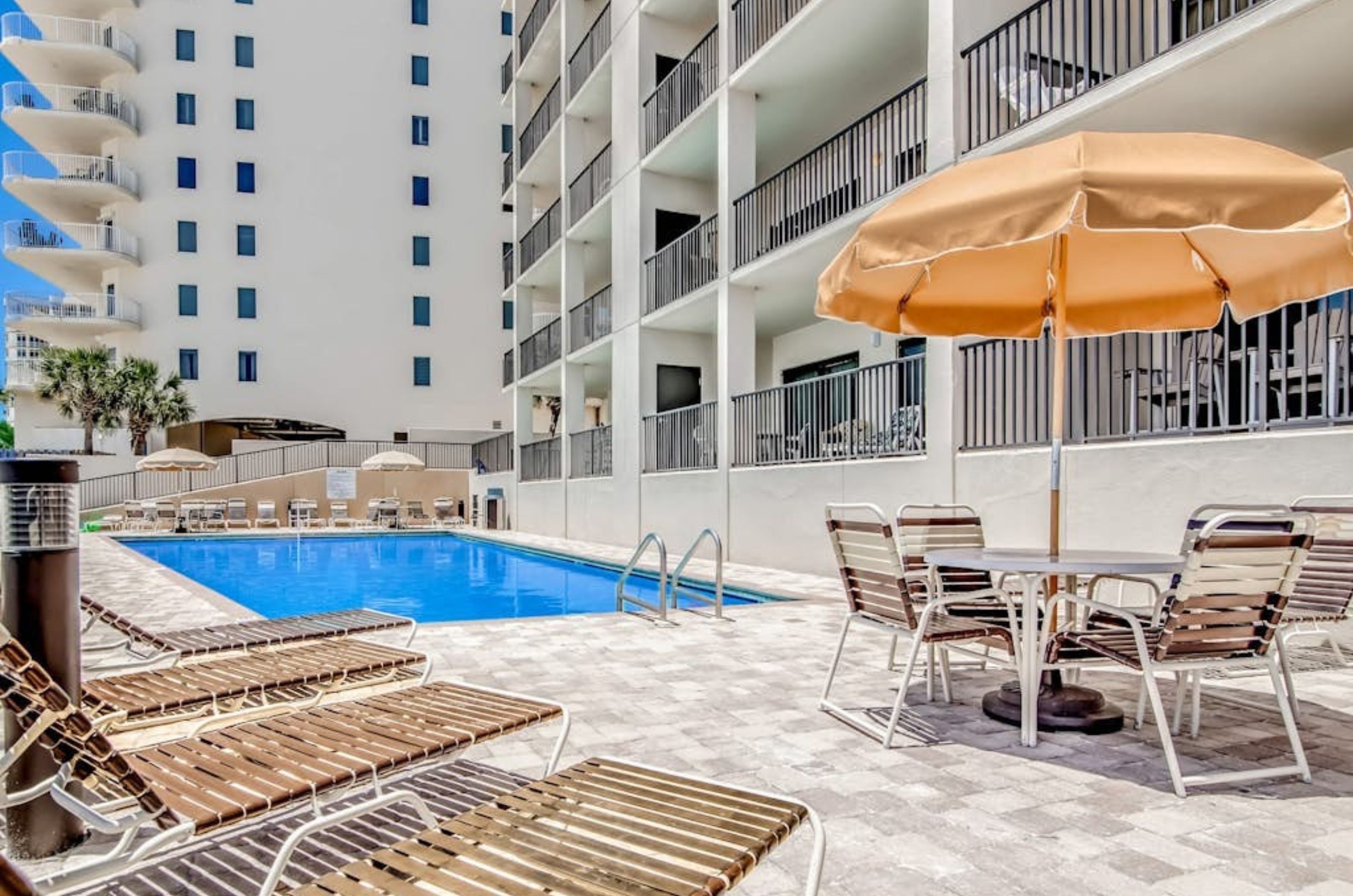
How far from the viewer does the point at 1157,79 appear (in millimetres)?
6660

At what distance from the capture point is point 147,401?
92.2 ft

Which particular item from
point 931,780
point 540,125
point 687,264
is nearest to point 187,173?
point 540,125

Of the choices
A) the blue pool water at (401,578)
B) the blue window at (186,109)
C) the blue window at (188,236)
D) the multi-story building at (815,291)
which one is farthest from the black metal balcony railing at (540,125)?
the blue window at (186,109)

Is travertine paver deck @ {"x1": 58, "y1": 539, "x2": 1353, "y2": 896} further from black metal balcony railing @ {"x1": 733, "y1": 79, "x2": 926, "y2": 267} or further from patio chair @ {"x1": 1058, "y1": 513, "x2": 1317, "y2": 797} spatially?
black metal balcony railing @ {"x1": 733, "y1": 79, "x2": 926, "y2": 267}

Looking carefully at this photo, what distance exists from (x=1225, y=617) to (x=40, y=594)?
3.86 meters

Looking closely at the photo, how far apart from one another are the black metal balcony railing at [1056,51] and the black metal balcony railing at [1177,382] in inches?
89.6

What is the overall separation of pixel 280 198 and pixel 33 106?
8.54 meters

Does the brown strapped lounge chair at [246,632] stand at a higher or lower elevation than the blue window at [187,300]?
lower

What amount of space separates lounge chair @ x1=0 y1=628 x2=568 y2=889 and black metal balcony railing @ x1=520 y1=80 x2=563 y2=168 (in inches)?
761

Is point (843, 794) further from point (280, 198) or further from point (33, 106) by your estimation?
point (33, 106)

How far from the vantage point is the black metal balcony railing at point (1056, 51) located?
290 inches

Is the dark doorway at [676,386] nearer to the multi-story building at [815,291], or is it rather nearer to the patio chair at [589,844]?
the multi-story building at [815,291]

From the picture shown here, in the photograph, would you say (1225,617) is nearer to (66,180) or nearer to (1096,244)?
(1096,244)

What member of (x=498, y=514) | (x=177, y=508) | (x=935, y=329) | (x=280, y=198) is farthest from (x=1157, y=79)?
(x=280, y=198)
